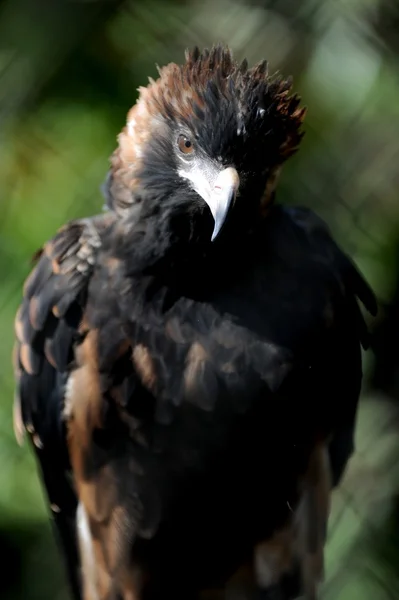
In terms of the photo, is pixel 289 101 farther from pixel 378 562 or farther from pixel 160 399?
pixel 378 562

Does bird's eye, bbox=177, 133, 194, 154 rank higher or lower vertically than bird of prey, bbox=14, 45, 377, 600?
higher

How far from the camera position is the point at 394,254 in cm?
177

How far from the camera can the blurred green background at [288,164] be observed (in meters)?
1.62

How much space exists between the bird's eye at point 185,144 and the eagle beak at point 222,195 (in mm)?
80

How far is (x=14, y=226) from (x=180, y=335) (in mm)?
624

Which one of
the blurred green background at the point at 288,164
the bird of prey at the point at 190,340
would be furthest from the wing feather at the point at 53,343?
the blurred green background at the point at 288,164

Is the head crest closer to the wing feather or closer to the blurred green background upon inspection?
the wing feather

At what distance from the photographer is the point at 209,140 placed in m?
1.23

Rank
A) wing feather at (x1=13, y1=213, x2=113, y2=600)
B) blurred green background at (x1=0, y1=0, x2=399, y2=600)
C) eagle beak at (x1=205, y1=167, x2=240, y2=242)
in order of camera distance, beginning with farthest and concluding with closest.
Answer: blurred green background at (x1=0, y1=0, x2=399, y2=600), wing feather at (x1=13, y1=213, x2=113, y2=600), eagle beak at (x1=205, y1=167, x2=240, y2=242)

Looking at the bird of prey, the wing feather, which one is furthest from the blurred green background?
the wing feather

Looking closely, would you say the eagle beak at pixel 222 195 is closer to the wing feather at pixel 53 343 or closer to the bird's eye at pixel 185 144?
the bird's eye at pixel 185 144

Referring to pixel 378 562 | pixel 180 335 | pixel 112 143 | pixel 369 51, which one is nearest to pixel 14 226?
pixel 112 143

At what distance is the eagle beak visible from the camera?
1179 millimetres

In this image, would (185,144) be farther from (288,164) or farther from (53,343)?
(288,164)
